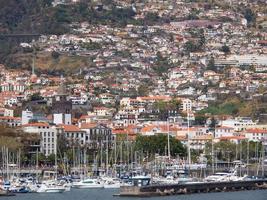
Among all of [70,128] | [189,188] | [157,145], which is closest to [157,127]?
[70,128]

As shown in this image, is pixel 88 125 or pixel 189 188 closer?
pixel 189 188

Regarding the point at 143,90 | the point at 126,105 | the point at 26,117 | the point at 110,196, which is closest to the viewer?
the point at 110,196

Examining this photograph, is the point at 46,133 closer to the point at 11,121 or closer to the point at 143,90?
the point at 11,121

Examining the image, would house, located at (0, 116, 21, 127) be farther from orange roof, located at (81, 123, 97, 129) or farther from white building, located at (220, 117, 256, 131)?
white building, located at (220, 117, 256, 131)

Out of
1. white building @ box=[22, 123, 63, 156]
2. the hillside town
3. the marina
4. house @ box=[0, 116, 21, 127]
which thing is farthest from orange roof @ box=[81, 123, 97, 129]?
the marina

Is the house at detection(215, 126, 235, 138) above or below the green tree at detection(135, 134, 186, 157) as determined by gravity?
above

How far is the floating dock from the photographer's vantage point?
10550 centimetres

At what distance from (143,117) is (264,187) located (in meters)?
63.9

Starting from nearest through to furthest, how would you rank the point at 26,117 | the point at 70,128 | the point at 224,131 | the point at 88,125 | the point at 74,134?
the point at 74,134
the point at 70,128
the point at 88,125
the point at 26,117
the point at 224,131

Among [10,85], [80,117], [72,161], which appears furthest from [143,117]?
[72,161]

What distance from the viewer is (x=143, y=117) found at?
178m

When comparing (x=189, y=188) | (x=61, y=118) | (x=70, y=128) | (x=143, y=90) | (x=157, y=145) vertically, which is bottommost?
(x=189, y=188)

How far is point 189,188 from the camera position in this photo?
358 ft

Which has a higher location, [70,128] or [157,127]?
[157,127]
